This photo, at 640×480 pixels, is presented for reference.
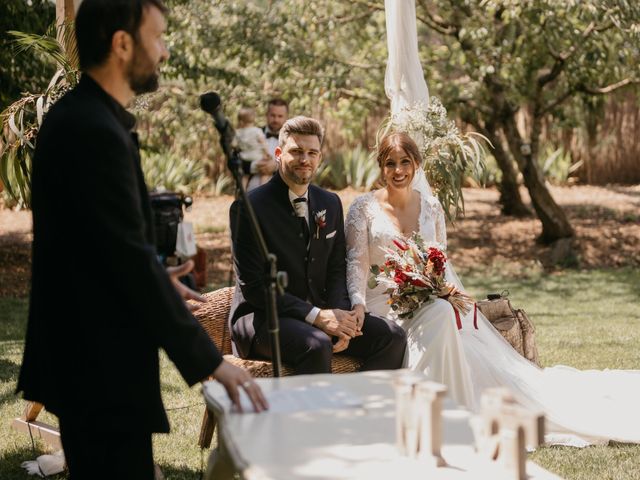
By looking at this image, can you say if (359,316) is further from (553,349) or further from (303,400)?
(553,349)

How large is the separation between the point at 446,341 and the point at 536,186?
324 inches

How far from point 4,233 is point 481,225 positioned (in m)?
7.50

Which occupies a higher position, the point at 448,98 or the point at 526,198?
the point at 448,98

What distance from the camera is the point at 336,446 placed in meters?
2.47

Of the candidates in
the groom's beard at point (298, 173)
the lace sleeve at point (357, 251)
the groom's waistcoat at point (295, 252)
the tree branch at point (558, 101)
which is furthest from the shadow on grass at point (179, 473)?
the tree branch at point (558, 101)

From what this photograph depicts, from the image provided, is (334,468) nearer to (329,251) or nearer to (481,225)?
(329,251)

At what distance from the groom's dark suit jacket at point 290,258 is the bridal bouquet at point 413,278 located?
0.27 meters

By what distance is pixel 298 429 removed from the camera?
2.58 metres

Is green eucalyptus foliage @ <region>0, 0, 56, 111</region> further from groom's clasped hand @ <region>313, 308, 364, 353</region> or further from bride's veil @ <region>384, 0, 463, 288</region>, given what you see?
groom's clasped hand @ <region>313, 308, 364, 353</region>

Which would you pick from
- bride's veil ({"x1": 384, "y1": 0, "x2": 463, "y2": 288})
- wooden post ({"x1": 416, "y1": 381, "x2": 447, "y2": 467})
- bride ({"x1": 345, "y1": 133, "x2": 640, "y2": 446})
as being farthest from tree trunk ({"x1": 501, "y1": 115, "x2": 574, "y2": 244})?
wooden post ({"x1": 416, "y1": 381, "x2": 447, "y2": 467})

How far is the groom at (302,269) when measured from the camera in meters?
4.88

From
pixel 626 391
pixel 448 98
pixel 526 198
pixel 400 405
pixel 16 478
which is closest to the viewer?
pixel 400 405

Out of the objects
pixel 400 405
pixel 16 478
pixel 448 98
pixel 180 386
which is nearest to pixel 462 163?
pixel 180 386

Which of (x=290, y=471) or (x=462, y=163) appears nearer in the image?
(x=290, y=471)
